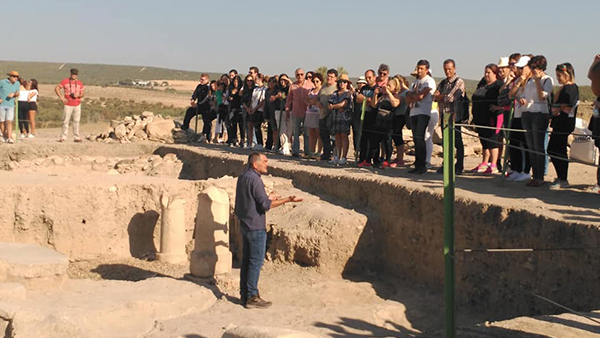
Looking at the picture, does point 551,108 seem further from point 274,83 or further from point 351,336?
point 274,83

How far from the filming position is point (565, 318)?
7.02m

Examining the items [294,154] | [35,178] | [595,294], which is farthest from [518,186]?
[35,178]

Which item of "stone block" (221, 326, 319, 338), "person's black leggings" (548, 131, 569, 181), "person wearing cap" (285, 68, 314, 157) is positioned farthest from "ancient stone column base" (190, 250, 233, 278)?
"person wearing cap" (285, 68, 314, 157)

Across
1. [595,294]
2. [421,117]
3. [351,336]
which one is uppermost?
[421,117]

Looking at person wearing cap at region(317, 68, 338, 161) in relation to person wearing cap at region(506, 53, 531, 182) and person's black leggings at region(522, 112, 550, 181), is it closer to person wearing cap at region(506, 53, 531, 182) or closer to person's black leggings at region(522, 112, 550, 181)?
person wearing cap at region(506, 53, 531, 182)

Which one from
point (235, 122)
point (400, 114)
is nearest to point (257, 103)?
point (235, 122)

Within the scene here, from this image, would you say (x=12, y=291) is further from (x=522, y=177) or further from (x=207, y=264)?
(x=522, y=177)

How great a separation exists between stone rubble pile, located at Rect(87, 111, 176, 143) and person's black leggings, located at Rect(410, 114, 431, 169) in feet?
36.3

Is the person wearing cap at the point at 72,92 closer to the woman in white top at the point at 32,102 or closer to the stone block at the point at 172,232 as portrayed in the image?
the woman in white top at the point at 32,102

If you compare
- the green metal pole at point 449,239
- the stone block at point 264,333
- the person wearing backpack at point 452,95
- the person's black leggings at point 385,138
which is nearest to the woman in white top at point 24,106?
the person's black leggings at point 385,138

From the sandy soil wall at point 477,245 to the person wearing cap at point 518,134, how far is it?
1668 millimetres

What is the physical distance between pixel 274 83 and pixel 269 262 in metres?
6.13

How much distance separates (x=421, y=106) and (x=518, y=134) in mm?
1604

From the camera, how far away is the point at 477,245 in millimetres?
9992
